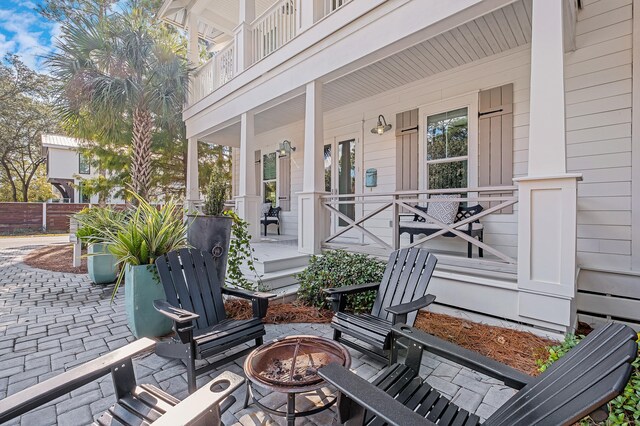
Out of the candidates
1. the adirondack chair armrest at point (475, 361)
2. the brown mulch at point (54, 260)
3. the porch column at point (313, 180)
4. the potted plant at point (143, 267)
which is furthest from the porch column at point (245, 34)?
the adirondack chair armrest at point (475, 361)

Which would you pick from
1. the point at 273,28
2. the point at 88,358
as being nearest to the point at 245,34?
the point at 273,28

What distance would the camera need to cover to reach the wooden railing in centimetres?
522

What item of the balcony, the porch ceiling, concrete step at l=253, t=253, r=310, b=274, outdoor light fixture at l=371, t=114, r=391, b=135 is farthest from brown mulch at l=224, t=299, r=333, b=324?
Result: the balcony

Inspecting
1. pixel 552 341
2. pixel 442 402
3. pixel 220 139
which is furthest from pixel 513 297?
pixel 220 139

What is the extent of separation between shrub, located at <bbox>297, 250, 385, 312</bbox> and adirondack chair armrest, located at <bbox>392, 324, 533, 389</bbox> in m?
1.53

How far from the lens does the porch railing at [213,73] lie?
6.67 meters

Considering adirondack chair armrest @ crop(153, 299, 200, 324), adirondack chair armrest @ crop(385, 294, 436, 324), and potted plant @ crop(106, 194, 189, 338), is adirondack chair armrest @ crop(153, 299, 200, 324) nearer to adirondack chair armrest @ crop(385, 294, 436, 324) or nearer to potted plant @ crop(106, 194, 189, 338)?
potted plant @ crop(106, 194, 189, 338)

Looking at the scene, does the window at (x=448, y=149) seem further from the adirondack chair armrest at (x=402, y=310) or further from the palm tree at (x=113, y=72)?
the palm tree at (x=113, y=72)

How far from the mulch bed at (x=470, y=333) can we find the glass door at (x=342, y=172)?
2.89 m

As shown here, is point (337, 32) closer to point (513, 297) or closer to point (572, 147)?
point (572, 147)

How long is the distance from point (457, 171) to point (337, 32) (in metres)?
2.81

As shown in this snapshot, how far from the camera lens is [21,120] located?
656 inches

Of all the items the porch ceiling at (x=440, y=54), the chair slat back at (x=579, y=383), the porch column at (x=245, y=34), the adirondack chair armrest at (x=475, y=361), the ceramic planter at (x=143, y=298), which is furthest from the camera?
the porch column at (x=245, y=34)

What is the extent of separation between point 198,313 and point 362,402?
1.80m
